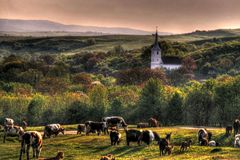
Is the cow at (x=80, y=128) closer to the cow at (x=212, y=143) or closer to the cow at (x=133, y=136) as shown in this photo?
the cow at (x=133, y=136)

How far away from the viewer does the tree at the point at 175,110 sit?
8744 cm

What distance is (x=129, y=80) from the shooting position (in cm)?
14975

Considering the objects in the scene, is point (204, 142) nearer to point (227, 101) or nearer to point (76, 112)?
point (227, 101)

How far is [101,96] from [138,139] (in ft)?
151

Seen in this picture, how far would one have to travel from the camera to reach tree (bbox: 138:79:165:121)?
8899 cm

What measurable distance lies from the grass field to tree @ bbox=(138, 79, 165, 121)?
83.2ft

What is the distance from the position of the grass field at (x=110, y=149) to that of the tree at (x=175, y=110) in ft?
78.3

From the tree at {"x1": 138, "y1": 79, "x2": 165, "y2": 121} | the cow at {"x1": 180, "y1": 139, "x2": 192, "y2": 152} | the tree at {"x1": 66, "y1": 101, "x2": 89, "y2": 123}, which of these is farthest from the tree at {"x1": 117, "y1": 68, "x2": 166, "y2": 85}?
the cow at {"x1": 180, "y1": 139, "x2": 192, "y2": 152}

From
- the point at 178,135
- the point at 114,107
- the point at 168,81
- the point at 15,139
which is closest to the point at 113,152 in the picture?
the point at 178,135

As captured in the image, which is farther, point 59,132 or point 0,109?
point 0,109

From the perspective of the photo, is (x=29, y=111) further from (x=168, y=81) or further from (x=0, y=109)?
(x=168, y=81)

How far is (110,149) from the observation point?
5025 centimetres

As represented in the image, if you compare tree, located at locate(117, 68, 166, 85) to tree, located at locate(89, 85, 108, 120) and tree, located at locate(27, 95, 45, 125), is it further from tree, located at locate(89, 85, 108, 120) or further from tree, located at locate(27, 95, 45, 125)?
tree, located at locate(27, 95, 45, 125)

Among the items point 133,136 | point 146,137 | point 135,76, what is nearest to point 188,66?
point 135,76
